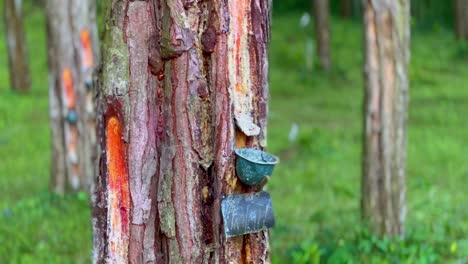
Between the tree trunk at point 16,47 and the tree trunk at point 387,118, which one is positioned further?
the tree trunk at point 16,47

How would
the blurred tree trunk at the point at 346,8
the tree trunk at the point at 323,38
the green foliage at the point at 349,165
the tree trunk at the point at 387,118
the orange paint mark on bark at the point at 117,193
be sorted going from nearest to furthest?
the orange paint mark on bark at the point at 117,193 → the green foliage at the point at 349,165 → the tree trunk at the point at 387,118 → the tree trunk at the point at 323,38 → the blurred tree trunk at the point at 346,8

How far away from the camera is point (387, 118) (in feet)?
17.1

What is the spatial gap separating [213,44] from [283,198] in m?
5.02

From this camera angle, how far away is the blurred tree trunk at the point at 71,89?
6.82 m

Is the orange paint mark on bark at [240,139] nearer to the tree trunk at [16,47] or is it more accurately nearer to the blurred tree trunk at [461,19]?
the tree trunk at [16,47]

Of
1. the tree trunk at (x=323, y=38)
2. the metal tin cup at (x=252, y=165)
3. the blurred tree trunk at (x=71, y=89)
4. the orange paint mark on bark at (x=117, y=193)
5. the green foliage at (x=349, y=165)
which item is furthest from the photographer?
the tree trunk at (x=323, y=38)

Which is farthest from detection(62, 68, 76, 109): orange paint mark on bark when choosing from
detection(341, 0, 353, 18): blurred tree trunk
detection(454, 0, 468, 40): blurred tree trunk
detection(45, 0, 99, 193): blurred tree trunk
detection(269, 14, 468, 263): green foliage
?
detection(341, 0, 353, 18): blurred tree trunk

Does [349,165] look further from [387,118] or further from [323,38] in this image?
[323,38]

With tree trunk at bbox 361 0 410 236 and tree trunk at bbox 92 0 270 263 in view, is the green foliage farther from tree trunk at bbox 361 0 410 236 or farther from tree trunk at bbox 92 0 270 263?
tree trunk at bbox 92 0 270 263

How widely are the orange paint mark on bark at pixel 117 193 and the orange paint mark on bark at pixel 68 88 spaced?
179 inches

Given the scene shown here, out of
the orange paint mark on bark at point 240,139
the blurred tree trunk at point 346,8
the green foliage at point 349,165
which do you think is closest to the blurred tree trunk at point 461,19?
the green foliage at point 349,165

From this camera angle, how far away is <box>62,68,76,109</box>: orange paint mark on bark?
22.6 feet

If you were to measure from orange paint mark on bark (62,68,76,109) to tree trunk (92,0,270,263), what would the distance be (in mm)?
4542

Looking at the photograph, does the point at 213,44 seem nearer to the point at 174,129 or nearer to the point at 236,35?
the point at 236,35
